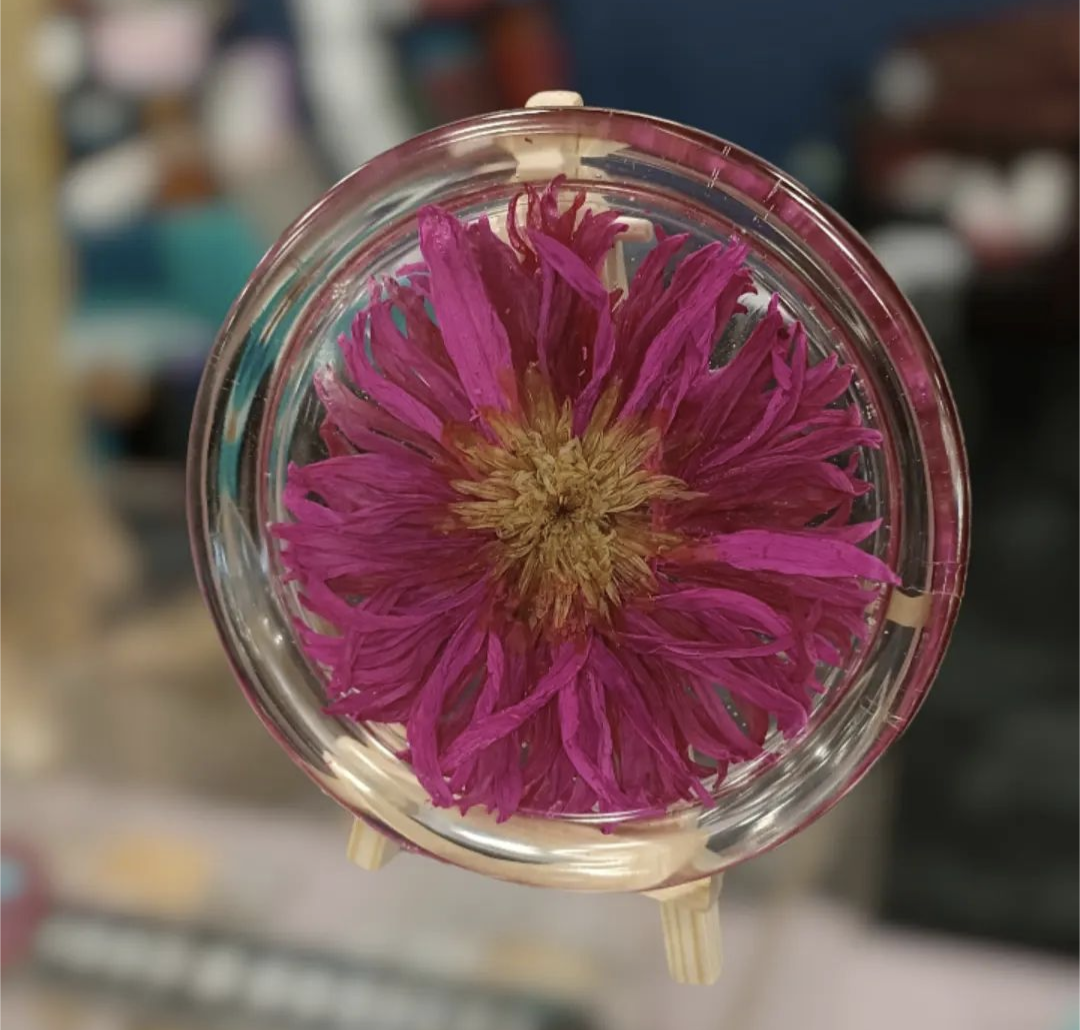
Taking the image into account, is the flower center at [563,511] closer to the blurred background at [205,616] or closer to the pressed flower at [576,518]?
the pressed flower at [576,518]

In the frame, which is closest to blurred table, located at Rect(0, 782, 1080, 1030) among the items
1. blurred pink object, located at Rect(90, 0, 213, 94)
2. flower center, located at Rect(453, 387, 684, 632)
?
flower center, located at Rect(453, 387, 684, 632)

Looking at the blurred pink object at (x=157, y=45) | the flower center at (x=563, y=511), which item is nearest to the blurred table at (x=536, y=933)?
the flower center at (x=563, y=511)

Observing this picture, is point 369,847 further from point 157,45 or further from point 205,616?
point 157,45

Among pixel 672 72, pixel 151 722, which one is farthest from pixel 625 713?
pixel 672 72

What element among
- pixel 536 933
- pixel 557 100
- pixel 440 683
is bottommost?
pixel 536 933

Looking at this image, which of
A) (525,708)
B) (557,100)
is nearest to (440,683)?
(525,708)

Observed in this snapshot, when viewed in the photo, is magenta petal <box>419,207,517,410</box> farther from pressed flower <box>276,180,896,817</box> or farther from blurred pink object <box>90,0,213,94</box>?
blurred pink object <box>90,0,213,94</box>
